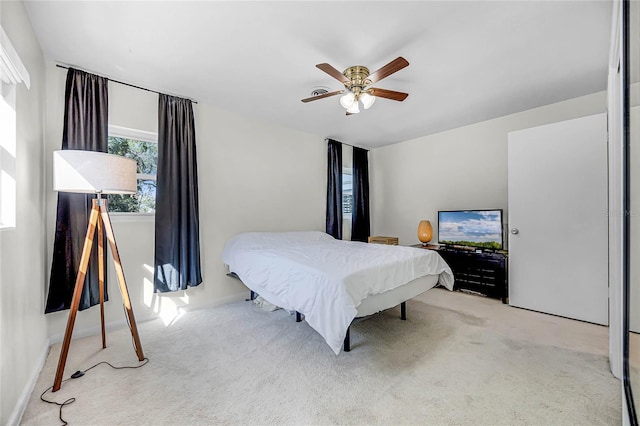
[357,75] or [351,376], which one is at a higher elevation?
[357,75]

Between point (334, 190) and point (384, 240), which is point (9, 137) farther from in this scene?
point (384, 240)

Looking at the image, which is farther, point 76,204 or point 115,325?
point 115,325

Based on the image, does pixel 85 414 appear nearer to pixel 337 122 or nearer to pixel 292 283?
pixel 292 283

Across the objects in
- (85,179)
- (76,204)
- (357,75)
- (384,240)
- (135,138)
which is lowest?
(384,240)

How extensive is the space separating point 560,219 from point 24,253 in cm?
471

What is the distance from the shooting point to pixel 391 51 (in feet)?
7.25

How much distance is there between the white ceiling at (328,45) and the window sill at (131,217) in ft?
4.50

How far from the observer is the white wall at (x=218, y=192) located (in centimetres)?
252

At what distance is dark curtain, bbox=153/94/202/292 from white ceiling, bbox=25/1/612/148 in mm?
293

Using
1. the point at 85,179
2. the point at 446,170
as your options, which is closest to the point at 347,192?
the point at 446,170

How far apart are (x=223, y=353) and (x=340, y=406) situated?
108 centimetres

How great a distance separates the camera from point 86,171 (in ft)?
5.64

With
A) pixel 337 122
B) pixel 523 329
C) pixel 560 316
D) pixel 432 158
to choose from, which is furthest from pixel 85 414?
pixel 432 158

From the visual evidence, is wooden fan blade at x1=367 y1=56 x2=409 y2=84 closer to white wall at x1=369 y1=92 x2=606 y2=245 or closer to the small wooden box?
white wall at x1=369 y1=92 x2=606 y2=245
